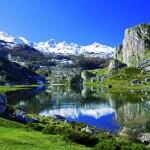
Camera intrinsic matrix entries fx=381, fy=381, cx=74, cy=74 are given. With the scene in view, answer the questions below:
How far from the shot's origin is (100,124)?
9125 centimetres

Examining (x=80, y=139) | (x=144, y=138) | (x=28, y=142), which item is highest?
(x=28, y=142)

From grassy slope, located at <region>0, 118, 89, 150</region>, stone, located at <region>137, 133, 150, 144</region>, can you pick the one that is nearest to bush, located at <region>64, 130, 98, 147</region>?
grassy slope, located at <region>0, 118, 89, 150</region>

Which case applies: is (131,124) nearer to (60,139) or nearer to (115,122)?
(115,122)

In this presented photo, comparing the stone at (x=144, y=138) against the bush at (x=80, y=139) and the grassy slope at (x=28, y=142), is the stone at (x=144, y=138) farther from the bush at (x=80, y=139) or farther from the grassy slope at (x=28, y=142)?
the grassy slope at (x=28, y=142)

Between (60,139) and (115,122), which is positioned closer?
(60,139)

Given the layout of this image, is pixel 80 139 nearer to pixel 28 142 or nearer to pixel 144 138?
pixel 28 142

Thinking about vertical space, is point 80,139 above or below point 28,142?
below

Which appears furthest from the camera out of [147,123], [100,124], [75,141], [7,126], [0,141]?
[100,124]

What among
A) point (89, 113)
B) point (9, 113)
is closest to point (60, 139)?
point (9, 113)

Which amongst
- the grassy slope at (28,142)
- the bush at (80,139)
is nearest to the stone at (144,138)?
the bush at (80,139)

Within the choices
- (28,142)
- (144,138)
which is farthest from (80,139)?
(144,138)

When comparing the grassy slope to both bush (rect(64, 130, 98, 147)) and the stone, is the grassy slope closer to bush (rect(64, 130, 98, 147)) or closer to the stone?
bush (rect(64, 130, 98, 147))

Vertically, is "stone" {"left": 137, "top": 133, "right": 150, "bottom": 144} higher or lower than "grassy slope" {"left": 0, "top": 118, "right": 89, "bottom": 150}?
lower

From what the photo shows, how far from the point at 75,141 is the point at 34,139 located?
472 cm
